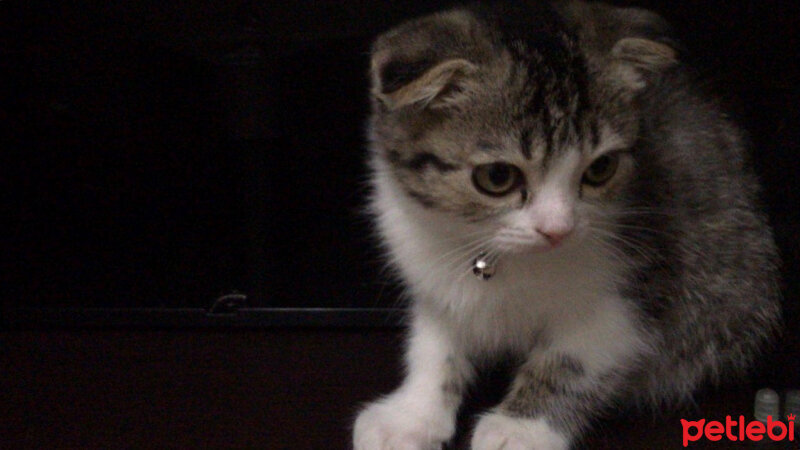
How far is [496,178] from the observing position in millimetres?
842

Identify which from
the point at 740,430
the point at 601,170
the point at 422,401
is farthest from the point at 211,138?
the point at 740,430

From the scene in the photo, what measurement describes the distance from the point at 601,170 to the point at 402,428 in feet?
1.44

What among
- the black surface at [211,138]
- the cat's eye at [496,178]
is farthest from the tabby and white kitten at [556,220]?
the black surface at [211,138]

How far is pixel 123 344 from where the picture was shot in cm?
134

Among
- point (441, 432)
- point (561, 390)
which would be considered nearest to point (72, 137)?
point (441, 432)

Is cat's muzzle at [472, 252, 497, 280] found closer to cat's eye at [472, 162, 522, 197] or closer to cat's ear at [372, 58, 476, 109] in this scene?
cat's eye at [472, 162, 522, 197]

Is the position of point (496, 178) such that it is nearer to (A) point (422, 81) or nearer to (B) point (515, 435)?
(A) point (422, 81)

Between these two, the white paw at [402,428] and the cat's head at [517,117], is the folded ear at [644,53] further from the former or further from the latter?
the white paw at [402,428]

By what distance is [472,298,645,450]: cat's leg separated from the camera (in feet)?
3.16

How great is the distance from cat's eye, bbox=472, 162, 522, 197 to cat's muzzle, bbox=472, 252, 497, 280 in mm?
109

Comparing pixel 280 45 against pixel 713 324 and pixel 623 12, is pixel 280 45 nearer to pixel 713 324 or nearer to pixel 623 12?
pixel 623 12

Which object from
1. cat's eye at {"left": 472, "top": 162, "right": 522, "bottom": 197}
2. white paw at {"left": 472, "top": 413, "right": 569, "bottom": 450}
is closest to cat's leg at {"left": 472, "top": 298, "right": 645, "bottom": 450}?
white paw at {"left": 472, "top": 413, "right": 569, "bottom": 450}

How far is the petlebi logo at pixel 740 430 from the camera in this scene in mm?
997

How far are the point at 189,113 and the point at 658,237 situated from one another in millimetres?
867
